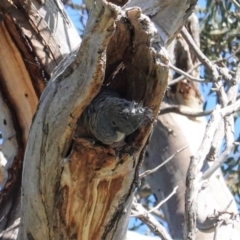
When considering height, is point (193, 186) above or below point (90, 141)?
below

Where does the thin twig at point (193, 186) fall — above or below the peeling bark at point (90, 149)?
below

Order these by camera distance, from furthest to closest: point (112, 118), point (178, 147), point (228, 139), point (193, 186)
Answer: point (178, 147), point (228, 139), point (193, 186), point (112, 118)

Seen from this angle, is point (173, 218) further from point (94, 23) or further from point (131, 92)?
point (94, 23)

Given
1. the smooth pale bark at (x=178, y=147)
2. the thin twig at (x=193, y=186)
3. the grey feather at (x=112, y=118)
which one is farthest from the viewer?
the smooth pale bark at (x=178, y=147)

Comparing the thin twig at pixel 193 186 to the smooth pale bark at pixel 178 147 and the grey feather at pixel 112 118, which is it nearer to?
the grey feather at pixel 112 118

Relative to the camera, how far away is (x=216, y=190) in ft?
8.84

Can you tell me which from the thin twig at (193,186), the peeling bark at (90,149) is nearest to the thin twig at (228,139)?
the thin twig at (193,186)

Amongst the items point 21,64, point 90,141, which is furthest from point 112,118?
point 21,64

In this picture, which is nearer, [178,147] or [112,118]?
[112,118]

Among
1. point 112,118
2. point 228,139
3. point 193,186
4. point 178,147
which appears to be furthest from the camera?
point 178,147

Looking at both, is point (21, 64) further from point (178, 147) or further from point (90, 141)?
point (178, 147)

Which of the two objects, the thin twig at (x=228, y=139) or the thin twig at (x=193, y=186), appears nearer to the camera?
the thin twig at (x=193, y=186)

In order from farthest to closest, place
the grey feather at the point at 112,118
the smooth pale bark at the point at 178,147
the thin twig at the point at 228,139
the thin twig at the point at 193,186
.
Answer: the smooth pale bark at the point at 178,147
the thin twig at the point at 228,139
the thin twig at the point at 193,186
the grey feather at the point at 112,118

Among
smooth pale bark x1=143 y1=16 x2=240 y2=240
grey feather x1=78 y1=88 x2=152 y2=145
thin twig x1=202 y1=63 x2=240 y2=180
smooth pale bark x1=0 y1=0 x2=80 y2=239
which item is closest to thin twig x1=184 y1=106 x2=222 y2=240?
thin twig x1=202 y1=63 x2=240 y2=180
